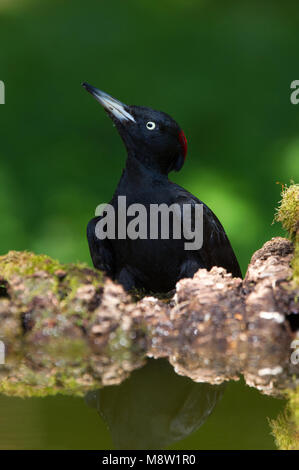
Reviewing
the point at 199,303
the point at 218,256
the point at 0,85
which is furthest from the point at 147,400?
the point at 0,85

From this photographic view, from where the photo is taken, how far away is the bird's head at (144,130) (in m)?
3.71

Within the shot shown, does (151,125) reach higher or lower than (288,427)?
higher

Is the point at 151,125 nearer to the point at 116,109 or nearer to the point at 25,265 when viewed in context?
the point at 116,109

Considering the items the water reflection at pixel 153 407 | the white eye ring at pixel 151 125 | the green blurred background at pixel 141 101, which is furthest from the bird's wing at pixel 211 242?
the green blurred background at pixel 141 101

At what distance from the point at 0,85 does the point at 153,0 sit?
208 cm

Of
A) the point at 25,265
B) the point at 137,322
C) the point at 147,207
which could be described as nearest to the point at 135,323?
the point at 137,322

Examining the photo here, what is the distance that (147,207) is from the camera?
357 cm

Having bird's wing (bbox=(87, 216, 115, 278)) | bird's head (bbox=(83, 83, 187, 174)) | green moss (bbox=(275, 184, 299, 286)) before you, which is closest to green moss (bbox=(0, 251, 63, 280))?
bird's wing (bbox=(87, 216, 115, 278))

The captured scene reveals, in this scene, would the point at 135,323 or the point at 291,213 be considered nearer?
the point at 135,323

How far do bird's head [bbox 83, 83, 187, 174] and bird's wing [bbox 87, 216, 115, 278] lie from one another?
0.44m

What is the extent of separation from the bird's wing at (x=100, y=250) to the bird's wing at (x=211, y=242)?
19.5 inches

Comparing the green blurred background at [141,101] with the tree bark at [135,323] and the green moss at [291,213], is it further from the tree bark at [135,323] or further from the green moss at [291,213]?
the tree bark at [135,323]

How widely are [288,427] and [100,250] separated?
212 cm

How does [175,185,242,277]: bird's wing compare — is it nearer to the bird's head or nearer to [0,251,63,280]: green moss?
the bird's head
